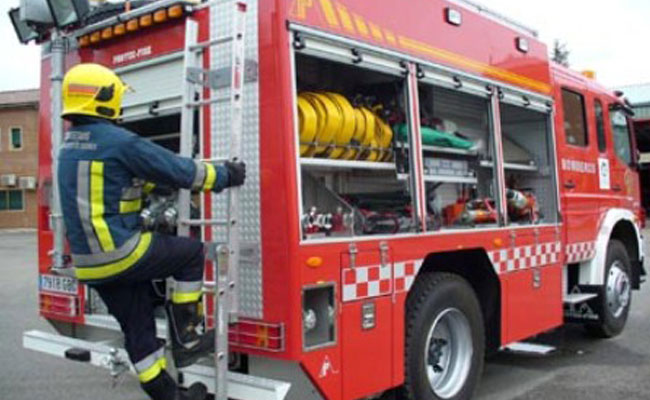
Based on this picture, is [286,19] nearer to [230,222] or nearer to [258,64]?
[258,64]

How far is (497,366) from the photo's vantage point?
6.51 meters

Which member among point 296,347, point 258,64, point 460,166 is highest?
point 258,64

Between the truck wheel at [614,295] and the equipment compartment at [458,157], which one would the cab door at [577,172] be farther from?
the equipment compartment at [458,157]

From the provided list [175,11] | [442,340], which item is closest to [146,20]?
[175,11]

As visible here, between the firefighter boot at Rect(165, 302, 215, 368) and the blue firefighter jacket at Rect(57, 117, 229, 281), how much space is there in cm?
38

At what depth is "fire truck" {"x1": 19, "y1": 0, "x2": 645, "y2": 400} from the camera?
3643mm

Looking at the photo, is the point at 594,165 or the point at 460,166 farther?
the point at 594,165

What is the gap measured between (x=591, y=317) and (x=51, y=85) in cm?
553

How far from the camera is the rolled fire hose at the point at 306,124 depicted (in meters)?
3.98

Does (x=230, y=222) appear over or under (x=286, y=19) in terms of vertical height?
under

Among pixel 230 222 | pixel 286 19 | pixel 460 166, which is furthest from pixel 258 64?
pixel 460 166

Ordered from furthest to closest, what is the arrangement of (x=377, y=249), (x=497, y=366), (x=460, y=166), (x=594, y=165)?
(x=594, y=165) → (x=497, y=366) → (x=460, y=166) → (x=377, y=249)

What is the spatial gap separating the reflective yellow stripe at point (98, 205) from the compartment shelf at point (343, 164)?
1038 mm

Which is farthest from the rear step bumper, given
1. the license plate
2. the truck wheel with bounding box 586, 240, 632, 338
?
the truck wheel with bounding box 586, 240, 632, 338
